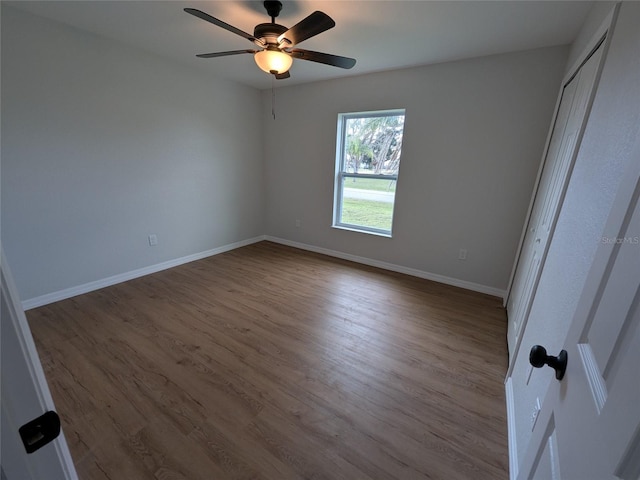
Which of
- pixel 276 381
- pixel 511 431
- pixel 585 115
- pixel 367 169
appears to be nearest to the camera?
pixel 585 115

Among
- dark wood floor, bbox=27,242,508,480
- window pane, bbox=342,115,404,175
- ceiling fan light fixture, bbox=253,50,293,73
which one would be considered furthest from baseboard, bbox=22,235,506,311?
ceiling fan light fixture, bbox=253,50,293,73

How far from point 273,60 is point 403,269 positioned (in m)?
2.77

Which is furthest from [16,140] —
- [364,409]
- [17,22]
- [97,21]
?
[364,409]

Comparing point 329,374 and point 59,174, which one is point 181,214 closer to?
point 59,174

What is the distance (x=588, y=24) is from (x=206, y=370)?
3.51 m

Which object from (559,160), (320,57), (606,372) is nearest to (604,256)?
(606,372)

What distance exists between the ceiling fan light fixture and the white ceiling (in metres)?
0.34

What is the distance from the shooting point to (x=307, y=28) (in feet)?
5.45

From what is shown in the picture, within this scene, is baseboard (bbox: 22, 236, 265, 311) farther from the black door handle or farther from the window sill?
the black door handle

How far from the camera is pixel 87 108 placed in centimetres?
259

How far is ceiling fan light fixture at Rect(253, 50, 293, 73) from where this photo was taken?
192 cm

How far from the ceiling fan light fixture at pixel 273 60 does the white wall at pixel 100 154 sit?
→ 1.81 meters

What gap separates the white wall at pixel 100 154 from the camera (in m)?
2.28

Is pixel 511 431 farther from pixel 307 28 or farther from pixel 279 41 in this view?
pixel 279 41
